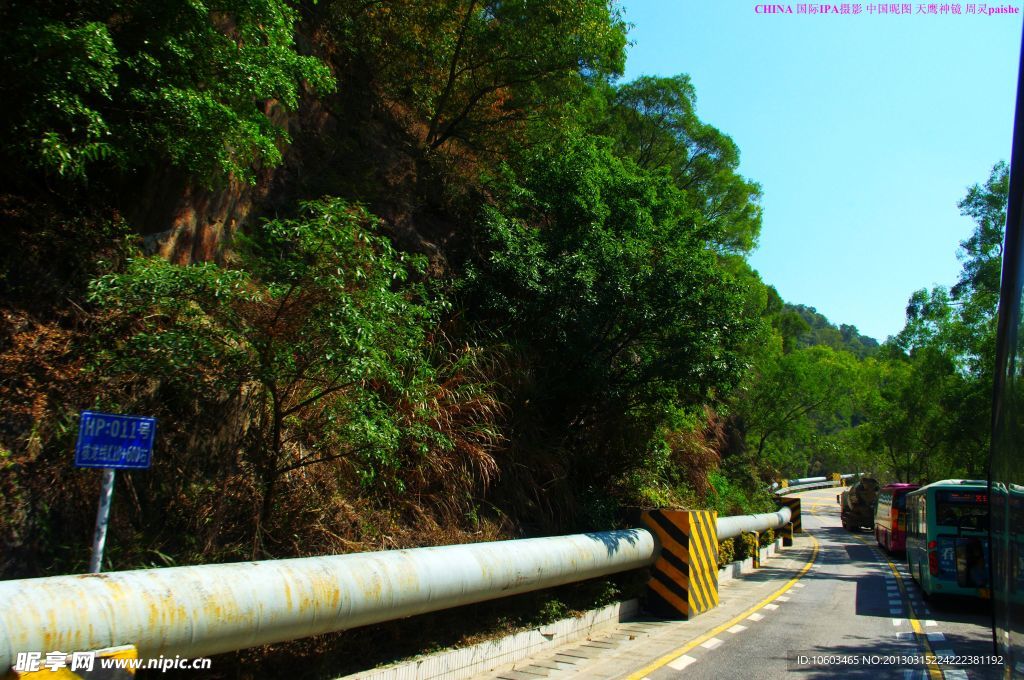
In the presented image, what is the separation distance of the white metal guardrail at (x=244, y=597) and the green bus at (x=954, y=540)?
32.3 feet

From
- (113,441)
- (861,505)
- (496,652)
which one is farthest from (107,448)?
(861,505)

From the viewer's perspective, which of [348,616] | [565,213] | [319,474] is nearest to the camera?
[348,616]

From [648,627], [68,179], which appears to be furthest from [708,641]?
[68,179]

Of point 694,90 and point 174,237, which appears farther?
point 694,90

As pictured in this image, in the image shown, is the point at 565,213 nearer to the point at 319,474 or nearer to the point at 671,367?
the point at 671,367

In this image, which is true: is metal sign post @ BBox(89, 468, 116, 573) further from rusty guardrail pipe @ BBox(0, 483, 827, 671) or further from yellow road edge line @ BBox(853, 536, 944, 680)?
yellow road edge line @ BBox(853, 536, 944, 680)

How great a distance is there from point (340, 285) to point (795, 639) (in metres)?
7.79

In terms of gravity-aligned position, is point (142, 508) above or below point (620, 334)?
below

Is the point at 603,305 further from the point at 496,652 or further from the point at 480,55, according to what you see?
the point at 480,55

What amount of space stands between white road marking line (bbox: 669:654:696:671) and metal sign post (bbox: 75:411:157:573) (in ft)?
19.1

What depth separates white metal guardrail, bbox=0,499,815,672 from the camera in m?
3.64

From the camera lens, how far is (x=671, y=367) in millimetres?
11938

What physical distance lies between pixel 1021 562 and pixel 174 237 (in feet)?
30.1

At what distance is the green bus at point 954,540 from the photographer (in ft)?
43.8
